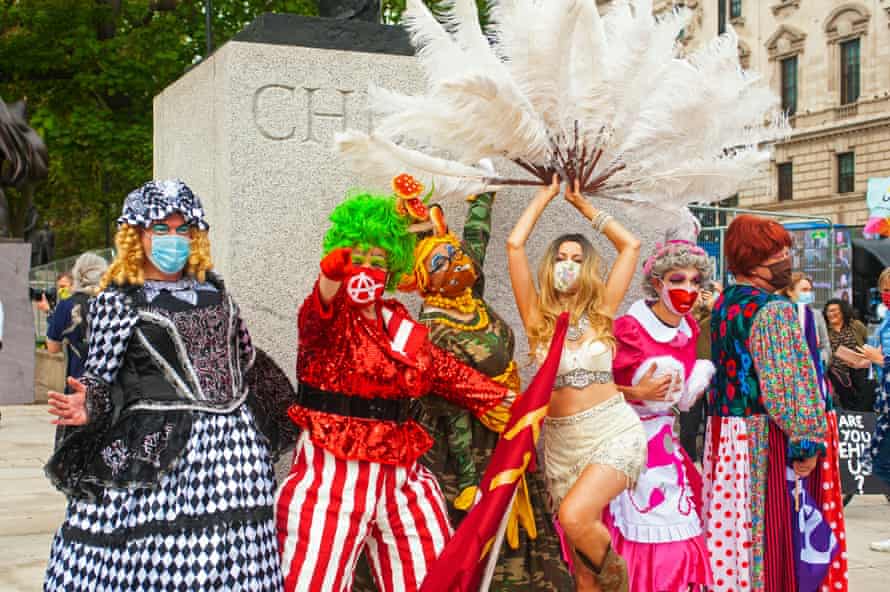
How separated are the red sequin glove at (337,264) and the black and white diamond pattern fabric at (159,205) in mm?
465

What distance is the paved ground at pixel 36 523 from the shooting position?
229 inches

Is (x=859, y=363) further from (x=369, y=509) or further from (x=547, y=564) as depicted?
(x=369, y=509)

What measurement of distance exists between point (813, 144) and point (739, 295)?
125 ft

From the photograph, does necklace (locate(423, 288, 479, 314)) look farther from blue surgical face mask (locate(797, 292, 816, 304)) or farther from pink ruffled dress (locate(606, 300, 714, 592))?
blue surgical face mask (locate(797, 292, 816, 304))

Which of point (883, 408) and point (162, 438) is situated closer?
point (162, 438)

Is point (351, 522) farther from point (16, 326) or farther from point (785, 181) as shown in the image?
point (785, 181)

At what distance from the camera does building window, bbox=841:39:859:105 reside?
38.1 metres

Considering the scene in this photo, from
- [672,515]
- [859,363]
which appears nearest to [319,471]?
[672,515]

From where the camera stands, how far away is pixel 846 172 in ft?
127

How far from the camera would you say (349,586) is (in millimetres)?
3637

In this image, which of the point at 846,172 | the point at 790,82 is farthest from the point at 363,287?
the point at 790,82

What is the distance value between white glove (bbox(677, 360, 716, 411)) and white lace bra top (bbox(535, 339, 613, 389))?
0.53 meters

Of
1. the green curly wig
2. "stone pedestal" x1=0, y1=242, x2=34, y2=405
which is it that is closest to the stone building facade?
"stone pedestal" x1=0, y1=242, x2=34, y2=405

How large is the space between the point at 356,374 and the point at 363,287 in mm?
299
